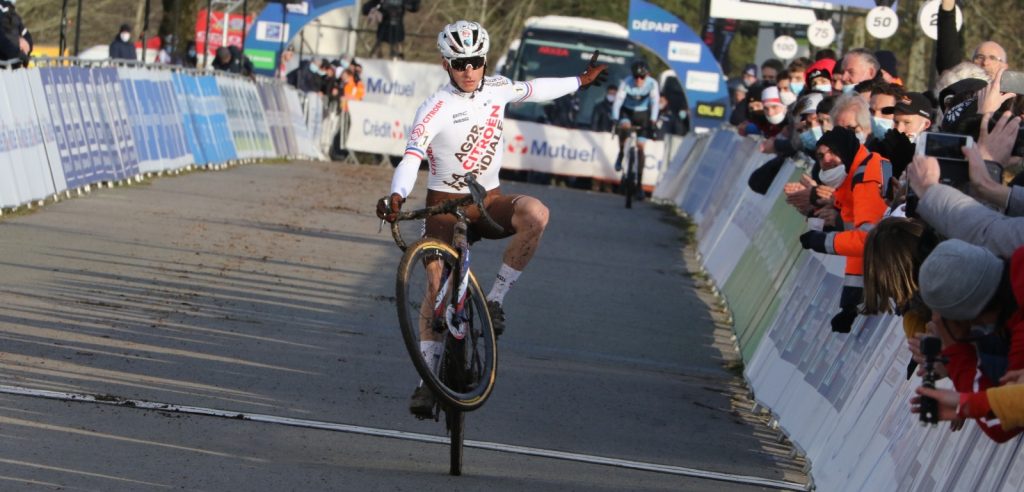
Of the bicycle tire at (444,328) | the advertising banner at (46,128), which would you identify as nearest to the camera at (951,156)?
the bicycle tire at (444,328)

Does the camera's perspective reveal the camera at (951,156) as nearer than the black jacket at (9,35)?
Yes

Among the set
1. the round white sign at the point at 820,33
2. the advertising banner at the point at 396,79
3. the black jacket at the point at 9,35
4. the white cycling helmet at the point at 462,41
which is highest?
the white cycling helmet at the point at 462,41

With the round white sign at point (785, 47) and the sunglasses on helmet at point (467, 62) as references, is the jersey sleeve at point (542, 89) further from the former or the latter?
the round white sign at point (785, 47)

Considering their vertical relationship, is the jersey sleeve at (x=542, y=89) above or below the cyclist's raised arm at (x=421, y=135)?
above

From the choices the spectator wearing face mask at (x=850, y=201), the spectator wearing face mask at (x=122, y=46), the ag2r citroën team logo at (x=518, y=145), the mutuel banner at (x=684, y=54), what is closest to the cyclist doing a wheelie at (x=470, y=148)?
the spectator wearing face mask at (x=850, y=201)

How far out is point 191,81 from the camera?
1098 inches

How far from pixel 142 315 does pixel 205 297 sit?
1.23 metres

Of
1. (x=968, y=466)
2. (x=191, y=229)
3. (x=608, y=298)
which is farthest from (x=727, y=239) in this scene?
(x=968, y=466)

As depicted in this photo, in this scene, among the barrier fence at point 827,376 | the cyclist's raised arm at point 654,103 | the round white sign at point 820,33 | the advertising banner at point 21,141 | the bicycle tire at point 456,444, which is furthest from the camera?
the round white sign at point 820,33

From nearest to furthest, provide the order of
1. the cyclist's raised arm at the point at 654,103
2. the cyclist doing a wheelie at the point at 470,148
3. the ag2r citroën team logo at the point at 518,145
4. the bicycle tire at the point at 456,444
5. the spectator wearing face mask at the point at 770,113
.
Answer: the bicycle tire at the point at 456,444 → the cyclist doing a wheelie at the point at 470,148 → the spectator wearing face mask at the point at 770,113 → the cyclist's raised arm at the point at 654,103 → the ag2r citroën team logo at the point at 518,145

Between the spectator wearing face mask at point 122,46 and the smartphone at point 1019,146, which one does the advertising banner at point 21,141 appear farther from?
the spectator wearing face mask at point 122,46

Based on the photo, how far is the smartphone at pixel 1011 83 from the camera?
7.27 m

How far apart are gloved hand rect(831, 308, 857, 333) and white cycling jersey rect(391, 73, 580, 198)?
181 centimetres

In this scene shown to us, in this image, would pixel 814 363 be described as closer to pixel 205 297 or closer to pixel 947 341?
pixel 947 341
